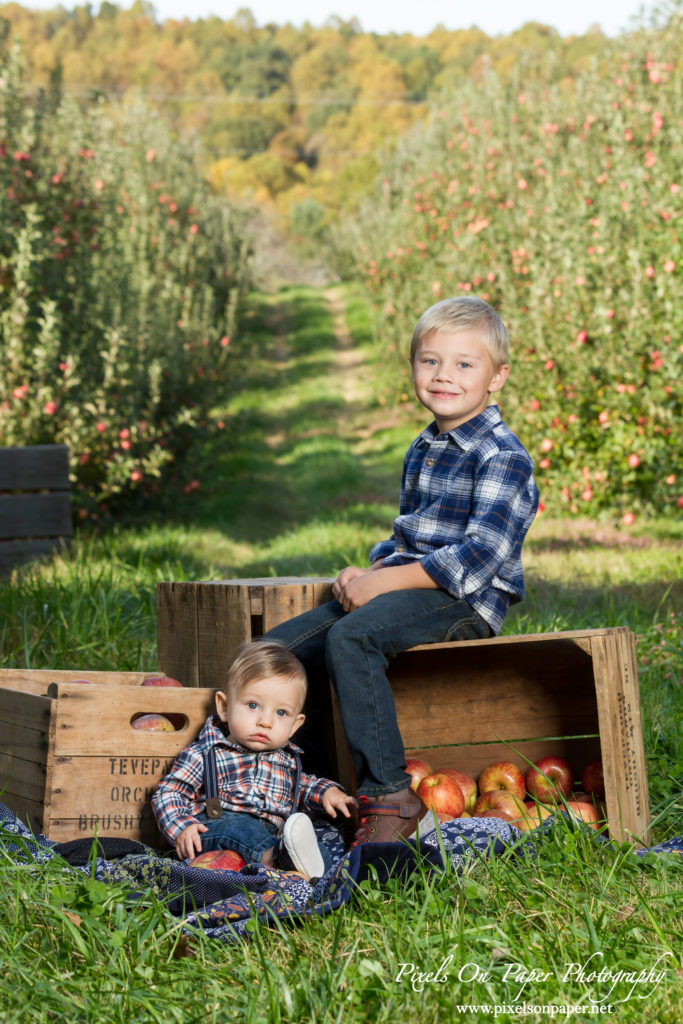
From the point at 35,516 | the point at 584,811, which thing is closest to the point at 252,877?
the point at 584,811

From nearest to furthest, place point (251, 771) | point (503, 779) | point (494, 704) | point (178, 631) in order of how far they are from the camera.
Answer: point (251, 771) < point (503, 779) < point (494, 704) < point (178, 631)

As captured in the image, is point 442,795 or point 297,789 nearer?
point 297,789

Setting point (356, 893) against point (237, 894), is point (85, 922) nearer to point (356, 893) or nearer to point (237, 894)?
point (237, 894)

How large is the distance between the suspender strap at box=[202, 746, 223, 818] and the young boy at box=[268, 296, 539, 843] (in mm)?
432

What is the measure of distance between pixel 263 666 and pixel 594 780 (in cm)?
118

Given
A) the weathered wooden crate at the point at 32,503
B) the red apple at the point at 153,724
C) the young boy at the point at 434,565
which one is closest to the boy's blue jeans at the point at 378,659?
the young boy at the point at 434,565

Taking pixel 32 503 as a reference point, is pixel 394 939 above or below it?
below

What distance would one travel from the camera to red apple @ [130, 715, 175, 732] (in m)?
3.10

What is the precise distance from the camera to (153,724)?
3104 millimetres

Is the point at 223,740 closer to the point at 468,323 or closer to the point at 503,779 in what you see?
the point at 503,779

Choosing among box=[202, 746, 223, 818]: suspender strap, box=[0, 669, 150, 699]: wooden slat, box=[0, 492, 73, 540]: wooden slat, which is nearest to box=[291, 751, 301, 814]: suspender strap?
box=[202, 746, 223, 818]: suspender strap

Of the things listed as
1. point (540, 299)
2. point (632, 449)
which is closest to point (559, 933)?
point (632, 449)

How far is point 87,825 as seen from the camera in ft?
9.57

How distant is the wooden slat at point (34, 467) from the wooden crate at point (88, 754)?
15.0 feet
